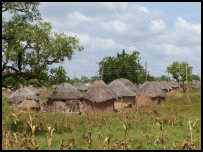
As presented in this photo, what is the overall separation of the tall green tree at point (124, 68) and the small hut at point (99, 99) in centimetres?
1789

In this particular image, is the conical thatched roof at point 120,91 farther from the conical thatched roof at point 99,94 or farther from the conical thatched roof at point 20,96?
the conical thatched roof at point 20,96

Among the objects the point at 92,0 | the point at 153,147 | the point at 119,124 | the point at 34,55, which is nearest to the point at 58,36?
the point at 34,55

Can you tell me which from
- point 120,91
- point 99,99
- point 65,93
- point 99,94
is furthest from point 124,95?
point 99,99

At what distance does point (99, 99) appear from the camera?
21578mm

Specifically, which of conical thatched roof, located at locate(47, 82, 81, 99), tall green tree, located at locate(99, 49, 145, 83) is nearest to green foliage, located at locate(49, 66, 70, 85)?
conical thatched roof, located at locate(47, 82, 81, 99)

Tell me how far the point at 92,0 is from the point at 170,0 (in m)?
2.14

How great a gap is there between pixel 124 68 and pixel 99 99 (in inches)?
794

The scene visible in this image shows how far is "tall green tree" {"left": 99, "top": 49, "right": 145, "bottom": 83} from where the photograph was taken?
134ft

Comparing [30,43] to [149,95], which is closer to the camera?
[30,43]

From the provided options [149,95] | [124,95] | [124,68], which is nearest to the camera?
[124,95]

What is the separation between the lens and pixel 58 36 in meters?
10.3

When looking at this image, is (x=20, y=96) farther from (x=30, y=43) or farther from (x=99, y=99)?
(x=30, y=43)

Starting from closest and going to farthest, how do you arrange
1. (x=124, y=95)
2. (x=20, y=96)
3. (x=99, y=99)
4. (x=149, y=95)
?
(x=99, y=99)
(x=124, y=95)
(x=149, y=95)
(x=20, y=96)

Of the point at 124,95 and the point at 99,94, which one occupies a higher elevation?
the point at 99,94
